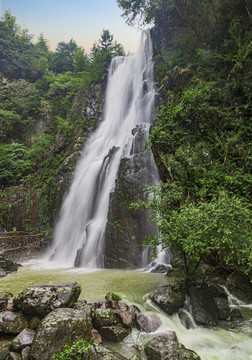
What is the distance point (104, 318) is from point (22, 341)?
1591 millimetres

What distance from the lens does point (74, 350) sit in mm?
3684

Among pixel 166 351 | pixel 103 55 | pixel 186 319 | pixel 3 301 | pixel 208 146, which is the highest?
pixel 103 55

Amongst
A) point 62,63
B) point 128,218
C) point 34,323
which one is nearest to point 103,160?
point 128,218

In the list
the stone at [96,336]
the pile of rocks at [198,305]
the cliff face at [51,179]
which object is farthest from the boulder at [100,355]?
the cliff face at [51,179]

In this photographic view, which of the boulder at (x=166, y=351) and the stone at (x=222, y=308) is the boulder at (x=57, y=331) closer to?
the boulder at (x=166, y=351)

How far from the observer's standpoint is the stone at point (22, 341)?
3.83 m

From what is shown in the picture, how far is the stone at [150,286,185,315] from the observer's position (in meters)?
5.39

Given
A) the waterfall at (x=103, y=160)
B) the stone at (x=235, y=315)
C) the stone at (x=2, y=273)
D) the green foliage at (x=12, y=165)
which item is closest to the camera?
the stone at (x=235, y=315)

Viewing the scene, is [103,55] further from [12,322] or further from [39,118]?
[12,322]

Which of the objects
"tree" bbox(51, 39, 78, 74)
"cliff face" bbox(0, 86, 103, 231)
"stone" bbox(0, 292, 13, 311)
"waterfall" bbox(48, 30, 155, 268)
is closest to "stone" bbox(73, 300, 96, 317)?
"stone" bbox(0, 292, 13, 311)

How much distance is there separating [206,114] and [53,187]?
1375cm

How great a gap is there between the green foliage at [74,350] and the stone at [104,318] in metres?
0.73

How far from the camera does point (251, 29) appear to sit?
35.0ft

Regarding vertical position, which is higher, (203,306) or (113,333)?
(203,306)
